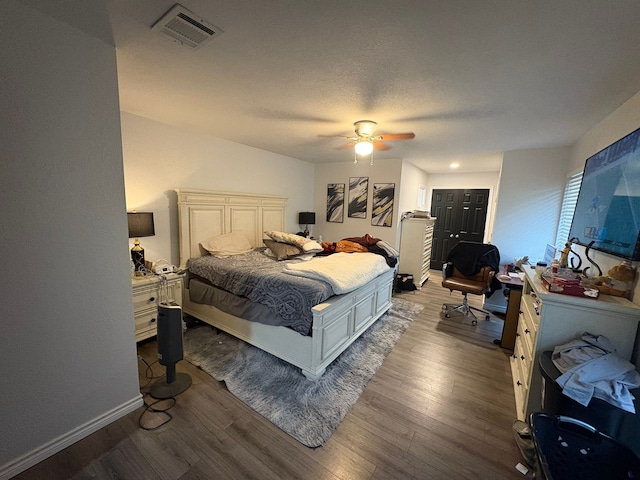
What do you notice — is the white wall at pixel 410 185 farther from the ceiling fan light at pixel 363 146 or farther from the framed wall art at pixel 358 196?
the ceiling fan light at pixel 363 146

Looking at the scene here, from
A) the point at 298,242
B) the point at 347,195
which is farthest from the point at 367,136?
the point at 347,195

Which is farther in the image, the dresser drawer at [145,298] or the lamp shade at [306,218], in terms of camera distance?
the lamp shade at [306,218]

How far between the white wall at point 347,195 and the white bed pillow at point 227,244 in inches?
80.0

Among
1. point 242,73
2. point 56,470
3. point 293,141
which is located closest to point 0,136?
point 242,73

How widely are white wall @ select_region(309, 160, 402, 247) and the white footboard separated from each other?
1.72m

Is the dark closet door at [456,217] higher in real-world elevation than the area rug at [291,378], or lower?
higher

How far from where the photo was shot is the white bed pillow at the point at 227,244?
3338 millimetres

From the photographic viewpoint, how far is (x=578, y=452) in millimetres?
1095

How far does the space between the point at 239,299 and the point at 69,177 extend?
5.36 feet

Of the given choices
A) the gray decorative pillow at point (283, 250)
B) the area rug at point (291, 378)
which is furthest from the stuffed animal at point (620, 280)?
the gray decorative pillow at point (283, 250)

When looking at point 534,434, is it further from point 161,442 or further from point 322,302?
point 161,442

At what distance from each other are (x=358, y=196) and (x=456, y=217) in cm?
270

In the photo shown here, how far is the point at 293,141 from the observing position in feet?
11.6

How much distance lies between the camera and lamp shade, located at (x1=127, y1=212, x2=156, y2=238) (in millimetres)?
2555
